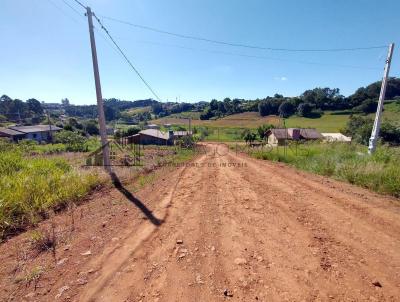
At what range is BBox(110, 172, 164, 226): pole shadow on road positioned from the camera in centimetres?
495

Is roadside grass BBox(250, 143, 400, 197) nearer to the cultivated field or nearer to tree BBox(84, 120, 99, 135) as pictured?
the cultivated field

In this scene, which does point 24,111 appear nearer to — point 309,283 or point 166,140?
point 166,140

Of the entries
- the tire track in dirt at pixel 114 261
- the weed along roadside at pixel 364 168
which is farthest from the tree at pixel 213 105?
the tire track in dirt at pixel 114 261

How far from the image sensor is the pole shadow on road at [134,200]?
495 cm

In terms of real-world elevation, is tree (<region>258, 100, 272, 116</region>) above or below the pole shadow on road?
above

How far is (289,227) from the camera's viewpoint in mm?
4445

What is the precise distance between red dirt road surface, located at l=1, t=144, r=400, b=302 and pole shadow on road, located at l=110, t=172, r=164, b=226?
5 centimetres

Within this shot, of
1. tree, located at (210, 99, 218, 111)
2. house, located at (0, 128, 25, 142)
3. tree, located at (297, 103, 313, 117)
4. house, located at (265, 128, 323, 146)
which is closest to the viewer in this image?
house, located at (265, 128, 323, 146)

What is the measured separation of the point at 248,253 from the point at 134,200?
12.7 ft

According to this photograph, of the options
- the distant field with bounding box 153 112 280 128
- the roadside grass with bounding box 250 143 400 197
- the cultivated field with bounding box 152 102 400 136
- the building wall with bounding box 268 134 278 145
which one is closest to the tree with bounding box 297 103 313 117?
the cultivated field with bounding box 152 102 400 136

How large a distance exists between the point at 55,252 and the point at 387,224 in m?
6.10

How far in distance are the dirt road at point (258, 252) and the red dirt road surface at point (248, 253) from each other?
14 millimetres

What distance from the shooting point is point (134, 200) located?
641cm

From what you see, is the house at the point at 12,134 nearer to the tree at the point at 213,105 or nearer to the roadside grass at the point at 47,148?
the roadside grass at the point at 47,148
